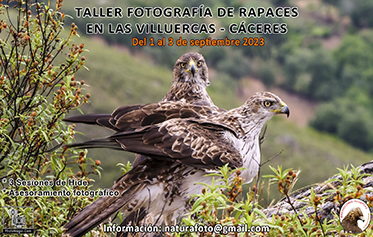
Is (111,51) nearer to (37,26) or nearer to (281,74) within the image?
(281,74)

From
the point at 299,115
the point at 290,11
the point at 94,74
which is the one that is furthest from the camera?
the point at 299,115

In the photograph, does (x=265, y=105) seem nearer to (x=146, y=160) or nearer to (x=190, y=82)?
(x=146, y=160)

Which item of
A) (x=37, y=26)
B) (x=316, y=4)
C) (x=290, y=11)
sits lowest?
(x=37, y=26)

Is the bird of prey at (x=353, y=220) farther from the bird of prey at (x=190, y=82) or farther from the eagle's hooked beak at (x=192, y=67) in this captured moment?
the eagle's hooked beak at (x=192, y=67)

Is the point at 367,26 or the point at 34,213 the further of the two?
the point at 367,26

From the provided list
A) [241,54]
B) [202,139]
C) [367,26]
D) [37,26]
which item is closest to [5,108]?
[37,26]

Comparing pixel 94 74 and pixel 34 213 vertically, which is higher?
pixel 94 74
